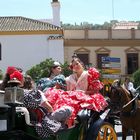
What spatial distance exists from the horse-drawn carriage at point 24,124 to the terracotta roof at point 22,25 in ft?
110

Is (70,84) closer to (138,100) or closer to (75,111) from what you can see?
(75,111)

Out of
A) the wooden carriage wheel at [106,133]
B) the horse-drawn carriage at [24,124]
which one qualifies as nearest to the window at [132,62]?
the wooden carriage wheel at [106,133]

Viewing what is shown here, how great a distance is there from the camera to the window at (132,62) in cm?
4480

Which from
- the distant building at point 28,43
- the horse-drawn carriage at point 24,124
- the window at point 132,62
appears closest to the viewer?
the horse-drawn carriage at point 24,124

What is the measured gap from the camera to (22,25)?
41344mm

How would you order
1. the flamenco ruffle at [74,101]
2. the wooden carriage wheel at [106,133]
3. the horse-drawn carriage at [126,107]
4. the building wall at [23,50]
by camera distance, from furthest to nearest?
1. the building wall at [23,50]
2. the horse-drawn carriage at [126,107]
3. the wooden carriage wheel at [106,133]
4. the flamenco ruffle at [74,101]

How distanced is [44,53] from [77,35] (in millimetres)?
5133

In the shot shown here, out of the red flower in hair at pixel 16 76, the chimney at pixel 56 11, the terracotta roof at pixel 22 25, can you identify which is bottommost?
the red flower in hair at pixel 16 76

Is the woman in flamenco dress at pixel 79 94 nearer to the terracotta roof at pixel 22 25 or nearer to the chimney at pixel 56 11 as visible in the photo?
the terracotta roof at pixel 22 25

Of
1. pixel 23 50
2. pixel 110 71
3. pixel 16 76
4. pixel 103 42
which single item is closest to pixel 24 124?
pixel 16 76

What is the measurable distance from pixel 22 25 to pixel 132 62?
10651 millimetres

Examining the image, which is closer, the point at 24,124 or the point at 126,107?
the point at 24,124

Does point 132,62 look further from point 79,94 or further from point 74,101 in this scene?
point 74,101

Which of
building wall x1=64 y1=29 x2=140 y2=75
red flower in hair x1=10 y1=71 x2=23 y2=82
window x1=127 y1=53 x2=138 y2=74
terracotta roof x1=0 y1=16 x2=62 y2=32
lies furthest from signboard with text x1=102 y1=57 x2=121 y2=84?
window x1=127 y1=53 x2=138 y2=74
